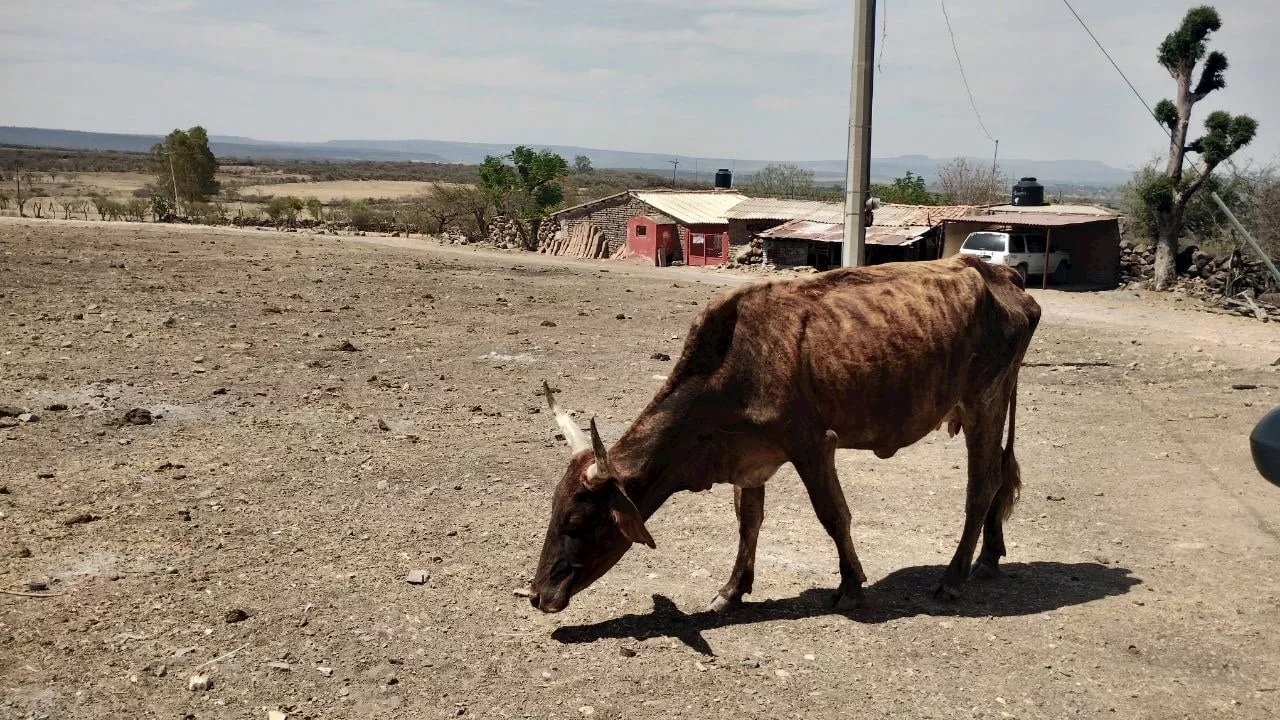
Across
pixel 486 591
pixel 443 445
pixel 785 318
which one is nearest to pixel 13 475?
pixel 443 445

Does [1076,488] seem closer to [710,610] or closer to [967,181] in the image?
[710,610]

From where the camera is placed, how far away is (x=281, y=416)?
38.4 ft

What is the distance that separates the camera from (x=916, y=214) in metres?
40.2

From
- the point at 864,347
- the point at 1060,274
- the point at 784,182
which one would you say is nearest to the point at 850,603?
the point at 864,347

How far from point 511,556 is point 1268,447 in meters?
5.83

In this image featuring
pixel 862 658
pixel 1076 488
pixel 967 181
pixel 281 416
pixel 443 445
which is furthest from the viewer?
pixel 967 181

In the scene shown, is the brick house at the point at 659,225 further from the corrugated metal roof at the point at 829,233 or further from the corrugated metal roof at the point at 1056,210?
the corrugated metal roof at the point at 1056,210

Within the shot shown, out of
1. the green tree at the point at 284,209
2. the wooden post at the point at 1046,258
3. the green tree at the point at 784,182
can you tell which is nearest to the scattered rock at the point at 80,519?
the wooden post at the point at 1046,258

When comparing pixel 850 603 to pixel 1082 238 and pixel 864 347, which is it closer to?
pixel 864 347

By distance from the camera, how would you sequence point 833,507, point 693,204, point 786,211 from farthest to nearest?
point 693,204 < point 786,211 < point 833,507

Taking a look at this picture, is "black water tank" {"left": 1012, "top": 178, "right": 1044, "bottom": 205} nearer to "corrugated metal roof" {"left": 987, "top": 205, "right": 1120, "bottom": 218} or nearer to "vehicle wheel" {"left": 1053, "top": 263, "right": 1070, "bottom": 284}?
"corrugated metal roof" {"left": 987, "top": 205, "right": 1120, "bottom": 218}

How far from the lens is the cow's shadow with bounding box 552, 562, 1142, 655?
6.56 metres

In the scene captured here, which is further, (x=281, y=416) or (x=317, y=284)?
(x=317, y=284)

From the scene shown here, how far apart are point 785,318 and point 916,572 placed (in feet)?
8.13
